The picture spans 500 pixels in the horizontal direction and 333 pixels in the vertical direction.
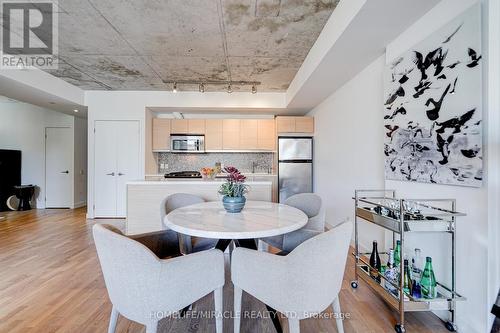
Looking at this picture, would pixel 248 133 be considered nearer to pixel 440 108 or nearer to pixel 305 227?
pixel 305 227

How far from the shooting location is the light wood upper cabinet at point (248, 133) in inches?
202

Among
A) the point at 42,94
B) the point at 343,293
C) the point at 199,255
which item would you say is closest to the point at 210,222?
the point at 199,255

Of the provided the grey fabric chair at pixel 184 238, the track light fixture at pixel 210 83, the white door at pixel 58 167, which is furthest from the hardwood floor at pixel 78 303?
the white door at pixel 58 167

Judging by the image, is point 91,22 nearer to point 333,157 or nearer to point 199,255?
point 199,255

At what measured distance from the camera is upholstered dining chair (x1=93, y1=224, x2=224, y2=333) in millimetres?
1092

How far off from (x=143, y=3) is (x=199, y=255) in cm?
229

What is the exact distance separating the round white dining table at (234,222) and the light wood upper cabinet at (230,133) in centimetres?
321

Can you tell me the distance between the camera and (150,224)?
313 centimetres

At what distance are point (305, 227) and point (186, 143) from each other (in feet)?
11.6

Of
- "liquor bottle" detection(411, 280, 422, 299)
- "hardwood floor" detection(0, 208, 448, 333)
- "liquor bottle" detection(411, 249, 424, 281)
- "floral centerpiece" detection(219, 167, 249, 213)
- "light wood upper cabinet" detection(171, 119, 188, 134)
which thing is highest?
"light wood upper cabinet" detection(171, 119, 188, 134)

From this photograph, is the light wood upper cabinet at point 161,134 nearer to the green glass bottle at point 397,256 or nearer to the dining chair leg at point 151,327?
the dining chair leg at point 151,327

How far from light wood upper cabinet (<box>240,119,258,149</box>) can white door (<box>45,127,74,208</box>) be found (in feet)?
14.8

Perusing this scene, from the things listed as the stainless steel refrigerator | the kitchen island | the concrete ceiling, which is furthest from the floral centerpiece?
the stainless steel refrigerator

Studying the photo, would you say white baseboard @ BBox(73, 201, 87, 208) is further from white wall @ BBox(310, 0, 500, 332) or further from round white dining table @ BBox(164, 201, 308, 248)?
white wall @ BBox(310, 0, 500, 332)
